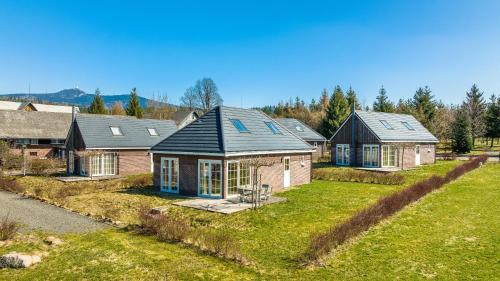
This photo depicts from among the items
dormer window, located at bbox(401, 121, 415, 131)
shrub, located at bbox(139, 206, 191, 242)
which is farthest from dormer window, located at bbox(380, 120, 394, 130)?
shrub, located at bbox(139, 206, 191, 242)

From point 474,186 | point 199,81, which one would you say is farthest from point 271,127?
point 199,81

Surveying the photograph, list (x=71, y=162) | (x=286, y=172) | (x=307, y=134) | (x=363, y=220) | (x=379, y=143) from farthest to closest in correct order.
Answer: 1. (x=307, y=134)
2. (x=379, y=143)
3. (x=71, y=162)
4. (x=286, y=172)
5. (x=363, y=220)

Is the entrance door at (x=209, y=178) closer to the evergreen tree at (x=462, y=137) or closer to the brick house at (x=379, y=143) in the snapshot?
the brick house at (x=379, y=143)

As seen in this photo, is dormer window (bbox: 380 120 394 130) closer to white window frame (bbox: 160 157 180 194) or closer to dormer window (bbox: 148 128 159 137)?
dormer window (bbox: 148 128 159 137)

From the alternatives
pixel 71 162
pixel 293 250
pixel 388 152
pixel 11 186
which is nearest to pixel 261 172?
pixel 293 250

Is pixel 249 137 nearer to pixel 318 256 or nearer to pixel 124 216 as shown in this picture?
pixel 124 216

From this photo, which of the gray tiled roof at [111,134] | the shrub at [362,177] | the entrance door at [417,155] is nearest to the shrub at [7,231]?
the gray tiled roof at [111,134]

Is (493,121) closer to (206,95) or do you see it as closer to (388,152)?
(388,152)
